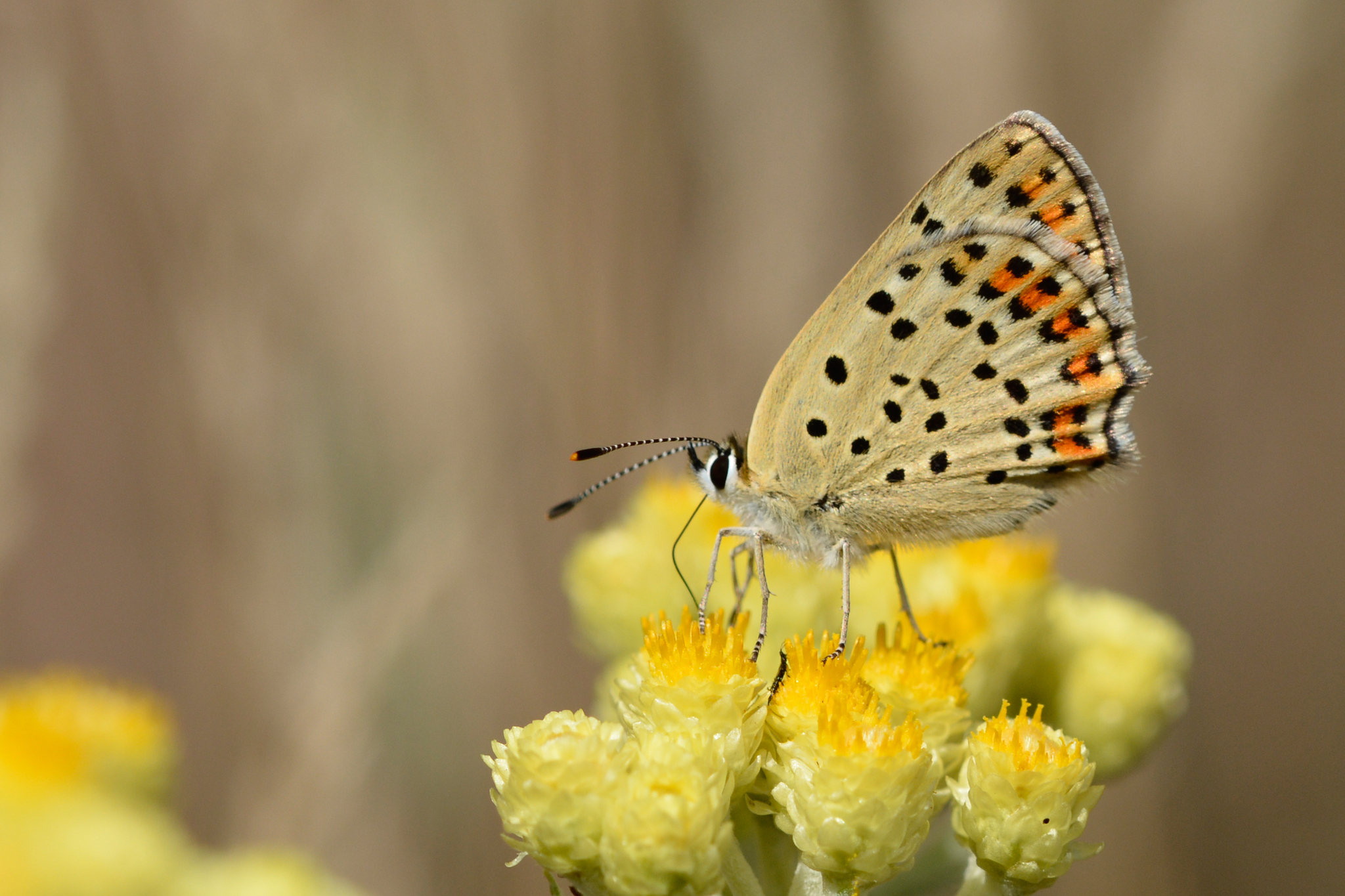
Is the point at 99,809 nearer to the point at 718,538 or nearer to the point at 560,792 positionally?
the point at 560,792

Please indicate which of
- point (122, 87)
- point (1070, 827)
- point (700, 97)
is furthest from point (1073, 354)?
point (122, 87)

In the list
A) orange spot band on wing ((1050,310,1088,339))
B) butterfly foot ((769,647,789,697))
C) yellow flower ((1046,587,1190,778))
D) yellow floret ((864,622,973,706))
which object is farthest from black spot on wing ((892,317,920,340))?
yellow flower ((1046,587,1190,778))

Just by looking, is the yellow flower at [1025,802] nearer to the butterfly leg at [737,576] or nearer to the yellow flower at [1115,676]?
the butterfly leg at [737,576]

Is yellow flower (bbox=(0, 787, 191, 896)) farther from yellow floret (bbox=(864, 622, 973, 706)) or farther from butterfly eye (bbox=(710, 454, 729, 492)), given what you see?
butterfly eye (bbox=(710, 454, 729, 492))

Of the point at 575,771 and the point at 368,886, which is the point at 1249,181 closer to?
the point at 575,771

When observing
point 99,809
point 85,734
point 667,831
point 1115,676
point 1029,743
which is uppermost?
A: point 85,734

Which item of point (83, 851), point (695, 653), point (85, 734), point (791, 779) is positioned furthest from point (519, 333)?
point (83, 851)
